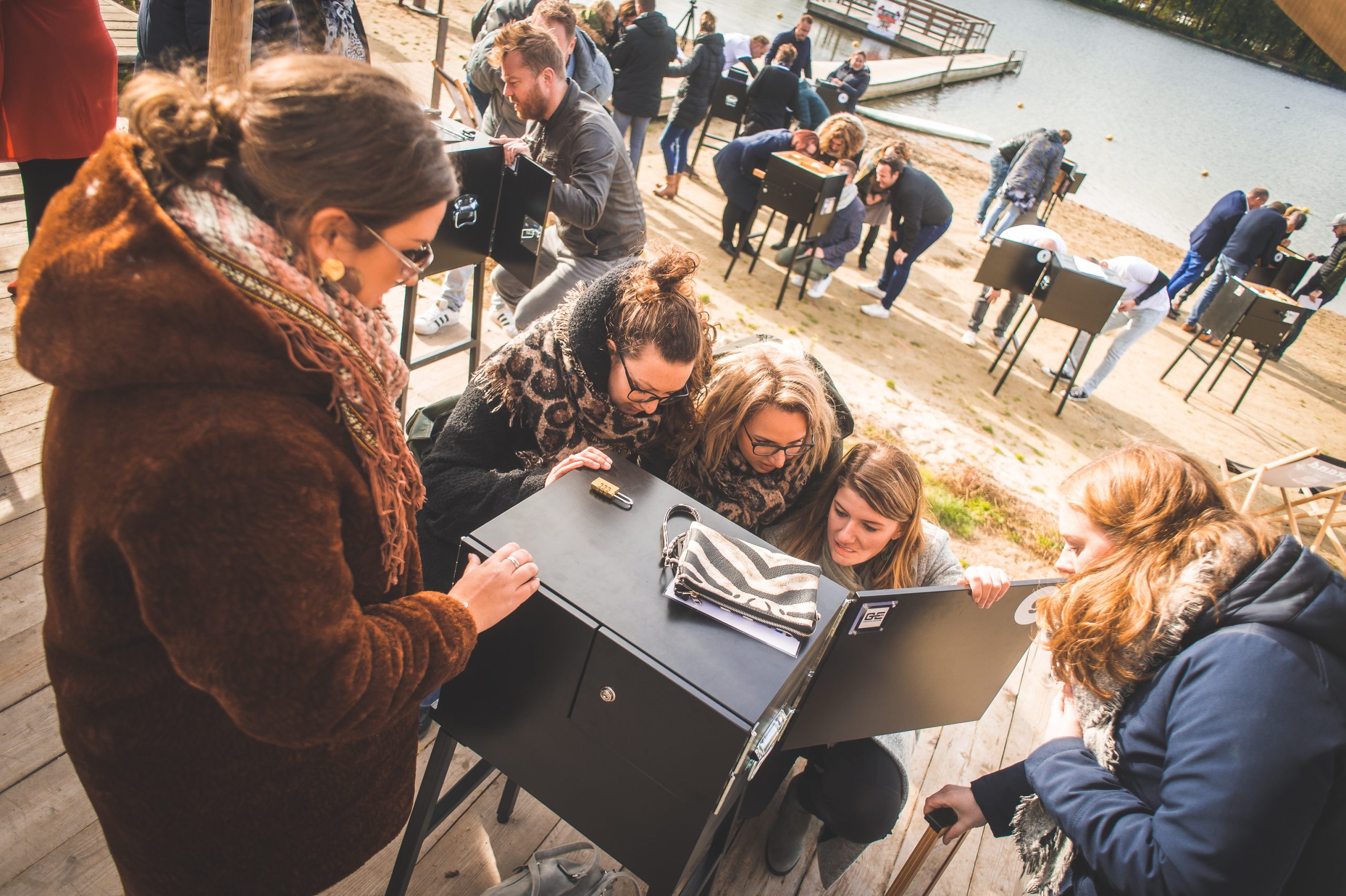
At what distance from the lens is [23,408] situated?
2719 mm

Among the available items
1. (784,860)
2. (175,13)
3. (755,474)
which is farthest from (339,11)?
(784,860)

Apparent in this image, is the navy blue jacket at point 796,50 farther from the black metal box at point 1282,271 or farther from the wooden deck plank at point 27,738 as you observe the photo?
the wooden deck plank at point 27,738

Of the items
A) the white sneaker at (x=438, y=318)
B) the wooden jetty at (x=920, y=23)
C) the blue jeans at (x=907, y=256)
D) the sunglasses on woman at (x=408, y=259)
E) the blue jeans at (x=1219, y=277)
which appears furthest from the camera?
the wooden jetty at (x=920, y=23)

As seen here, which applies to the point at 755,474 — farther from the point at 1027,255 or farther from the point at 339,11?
the point at 1027,255

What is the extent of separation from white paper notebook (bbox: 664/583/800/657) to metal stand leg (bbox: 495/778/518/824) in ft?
3.61

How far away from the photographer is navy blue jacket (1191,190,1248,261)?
27.2ft

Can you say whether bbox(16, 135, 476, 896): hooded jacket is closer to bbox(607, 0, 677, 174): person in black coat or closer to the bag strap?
the bag strap

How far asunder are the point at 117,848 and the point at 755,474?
64.2 inches

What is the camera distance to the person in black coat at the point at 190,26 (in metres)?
2.75

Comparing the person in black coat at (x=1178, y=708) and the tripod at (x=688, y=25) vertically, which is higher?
the tripod at (x=688, y=25)

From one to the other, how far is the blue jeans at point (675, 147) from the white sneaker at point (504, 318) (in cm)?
378

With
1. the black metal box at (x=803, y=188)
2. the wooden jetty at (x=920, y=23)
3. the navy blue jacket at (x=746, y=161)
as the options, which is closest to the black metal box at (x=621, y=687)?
the black metal box at (x=803, y=188)

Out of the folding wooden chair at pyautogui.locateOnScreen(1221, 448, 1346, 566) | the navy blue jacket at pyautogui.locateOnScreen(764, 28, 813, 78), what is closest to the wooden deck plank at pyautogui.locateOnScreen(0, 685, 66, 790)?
the folding wooden chair at pyautogui.locateOnScreen(1221, 448, 1346, 566)

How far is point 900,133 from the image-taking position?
14172mm
